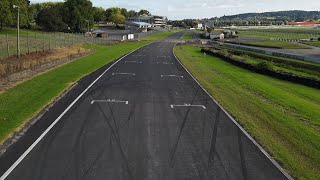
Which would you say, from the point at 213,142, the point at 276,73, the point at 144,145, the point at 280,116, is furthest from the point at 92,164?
the point at 276,73

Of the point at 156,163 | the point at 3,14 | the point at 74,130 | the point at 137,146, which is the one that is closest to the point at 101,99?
the point at 74,130

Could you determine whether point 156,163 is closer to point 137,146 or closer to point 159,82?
point 137,146

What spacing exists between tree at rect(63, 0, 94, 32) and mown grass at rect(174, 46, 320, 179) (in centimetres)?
9495

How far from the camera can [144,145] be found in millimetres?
12992

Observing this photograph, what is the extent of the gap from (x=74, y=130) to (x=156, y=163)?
4575 millimetres

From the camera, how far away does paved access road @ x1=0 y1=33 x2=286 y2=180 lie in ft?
34.9

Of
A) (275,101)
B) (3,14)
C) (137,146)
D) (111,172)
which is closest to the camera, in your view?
(111,172)

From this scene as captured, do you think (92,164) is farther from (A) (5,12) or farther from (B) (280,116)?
(A) (5,12)

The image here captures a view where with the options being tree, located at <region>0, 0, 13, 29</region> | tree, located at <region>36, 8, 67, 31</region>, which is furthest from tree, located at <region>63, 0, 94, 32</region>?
tree, located at <region>0, 0, 13, 29</region>

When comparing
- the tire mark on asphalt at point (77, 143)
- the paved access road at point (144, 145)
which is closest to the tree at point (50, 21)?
the paved access road at point (144, 145)

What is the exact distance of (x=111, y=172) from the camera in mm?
10484

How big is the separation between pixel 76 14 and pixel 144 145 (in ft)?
371

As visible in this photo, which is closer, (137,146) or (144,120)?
(137,146)

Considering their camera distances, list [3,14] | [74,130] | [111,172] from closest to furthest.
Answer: [111,172]
[74,130]
[3,14]
